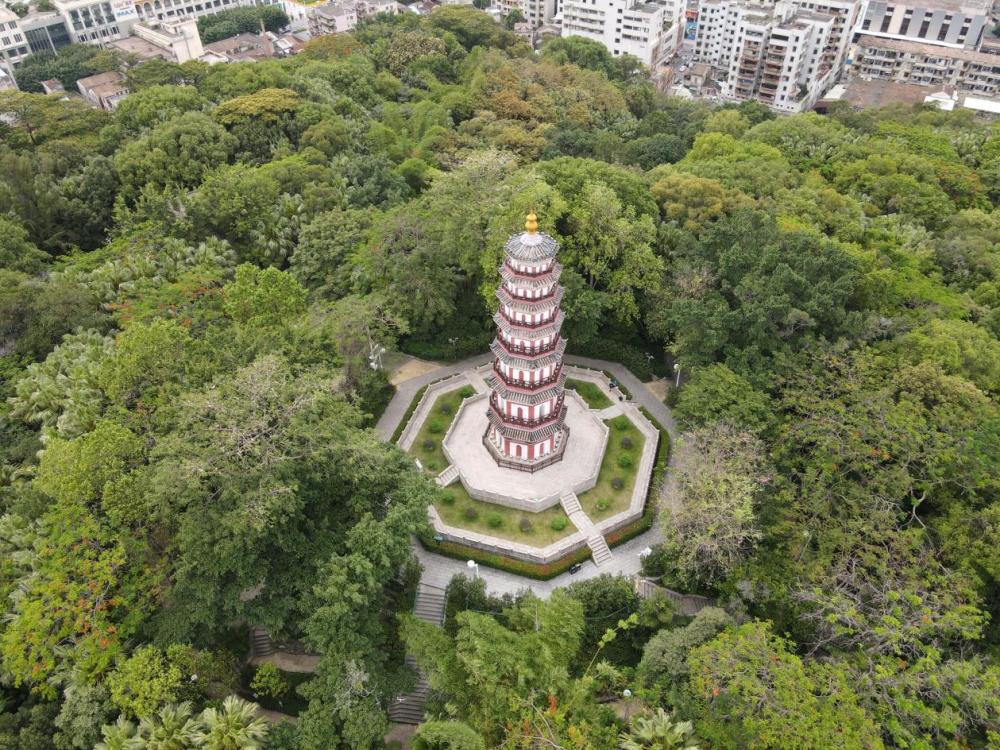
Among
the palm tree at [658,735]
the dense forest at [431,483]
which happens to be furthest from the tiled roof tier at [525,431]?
the palm tree at [658,735]

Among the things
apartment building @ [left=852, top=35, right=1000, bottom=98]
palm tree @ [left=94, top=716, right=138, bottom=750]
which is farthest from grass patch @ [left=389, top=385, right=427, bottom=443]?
apartment building @ [left=852, top=35, right=1000, bottom=98]

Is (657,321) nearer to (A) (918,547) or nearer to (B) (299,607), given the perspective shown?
(A) (918,547)

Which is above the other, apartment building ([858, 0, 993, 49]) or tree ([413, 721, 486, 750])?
apartment building ([858, 0, 993, 49])

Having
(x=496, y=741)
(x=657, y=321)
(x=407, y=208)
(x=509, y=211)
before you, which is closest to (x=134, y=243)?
(x=407, y=208)

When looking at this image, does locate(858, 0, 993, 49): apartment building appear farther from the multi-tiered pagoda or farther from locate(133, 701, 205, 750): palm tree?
locate(133, 701, 205, 750): palm tree

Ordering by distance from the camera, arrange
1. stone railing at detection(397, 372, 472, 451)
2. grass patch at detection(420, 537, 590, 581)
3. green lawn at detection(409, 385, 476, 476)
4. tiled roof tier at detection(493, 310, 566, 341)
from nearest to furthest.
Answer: tiled roof tier at detection(493, 310, 566, 341) < grass patch at detection(420, 537, 590, 581) < green lawn at detection(409, 385, 476, 476) < stone railing at detection(397, 372, 472, 451)

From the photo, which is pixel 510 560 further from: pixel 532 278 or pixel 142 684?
pixel 142 684
